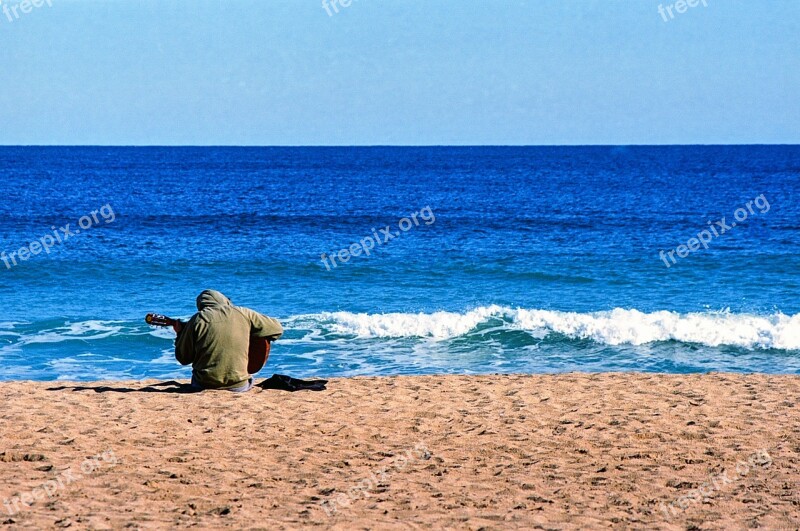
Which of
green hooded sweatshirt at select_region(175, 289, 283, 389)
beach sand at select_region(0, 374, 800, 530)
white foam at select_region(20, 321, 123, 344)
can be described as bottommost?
beach sand at select_region(0, 374, 800, 530)

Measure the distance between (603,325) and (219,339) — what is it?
8.08 m

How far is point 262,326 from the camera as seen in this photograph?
9008 millimetres

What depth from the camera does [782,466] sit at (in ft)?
21.7

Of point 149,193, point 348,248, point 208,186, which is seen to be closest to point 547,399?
point 348,248

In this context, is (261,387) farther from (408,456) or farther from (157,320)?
(408,456)

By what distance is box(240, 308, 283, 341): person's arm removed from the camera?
8953mm

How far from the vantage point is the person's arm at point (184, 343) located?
8.80m

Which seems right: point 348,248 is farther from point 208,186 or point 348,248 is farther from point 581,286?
point 208,186

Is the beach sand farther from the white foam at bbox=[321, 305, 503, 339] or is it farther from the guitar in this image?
the white foam at bbox=[321, 305, 503, 339]

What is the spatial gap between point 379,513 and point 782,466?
3345 millimetres

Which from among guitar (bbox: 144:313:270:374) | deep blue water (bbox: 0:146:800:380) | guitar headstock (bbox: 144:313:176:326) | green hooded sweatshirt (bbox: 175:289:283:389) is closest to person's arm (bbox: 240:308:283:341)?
green hooded sweatshirt (bbox: 175:289:283:389)

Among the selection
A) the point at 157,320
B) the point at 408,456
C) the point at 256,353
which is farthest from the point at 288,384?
the point at 408,456

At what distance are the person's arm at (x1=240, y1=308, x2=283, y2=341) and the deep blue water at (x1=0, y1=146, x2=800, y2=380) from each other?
3100mm

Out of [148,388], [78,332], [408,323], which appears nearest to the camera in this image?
[148,388]
